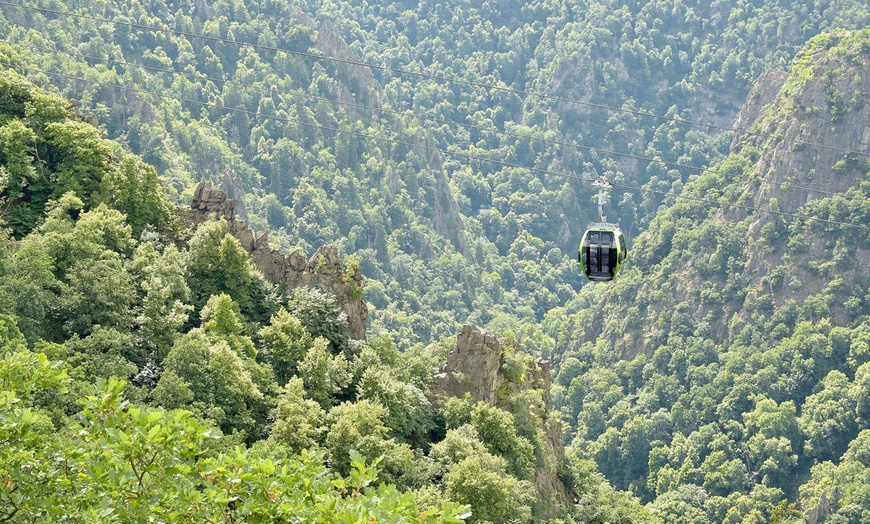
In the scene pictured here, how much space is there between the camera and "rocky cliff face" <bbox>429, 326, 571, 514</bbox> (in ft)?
290

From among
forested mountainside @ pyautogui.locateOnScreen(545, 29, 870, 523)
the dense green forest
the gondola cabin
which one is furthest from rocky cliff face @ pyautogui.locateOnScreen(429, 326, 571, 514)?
forested mountainside @ pyautogui.locateOnScreen(545, 29, 870, 523)

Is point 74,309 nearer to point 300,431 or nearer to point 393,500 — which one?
point 300,431

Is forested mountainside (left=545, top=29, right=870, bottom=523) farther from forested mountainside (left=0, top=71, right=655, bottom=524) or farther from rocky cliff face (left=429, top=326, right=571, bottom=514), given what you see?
forested mountainside (left=0, top=71, right=655, bottom=524)

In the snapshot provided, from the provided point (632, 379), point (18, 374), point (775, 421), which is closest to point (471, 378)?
point (18, 374)

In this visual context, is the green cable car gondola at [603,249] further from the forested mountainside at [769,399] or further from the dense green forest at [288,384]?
the forested mountainside at [769,399]

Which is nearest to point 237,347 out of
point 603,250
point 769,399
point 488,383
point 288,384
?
point 288,384

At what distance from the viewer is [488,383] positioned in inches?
3548

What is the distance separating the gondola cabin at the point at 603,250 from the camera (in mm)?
64000

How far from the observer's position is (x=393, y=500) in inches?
1409

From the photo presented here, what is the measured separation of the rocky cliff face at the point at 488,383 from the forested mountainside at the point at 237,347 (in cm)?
13

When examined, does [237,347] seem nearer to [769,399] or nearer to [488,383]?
[488,383]

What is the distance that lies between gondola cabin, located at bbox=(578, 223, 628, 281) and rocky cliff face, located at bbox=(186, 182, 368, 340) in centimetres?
2677

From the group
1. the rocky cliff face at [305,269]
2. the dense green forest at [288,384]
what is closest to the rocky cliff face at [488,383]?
the dense green forest at [288,384]

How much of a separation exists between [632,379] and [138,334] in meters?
128
